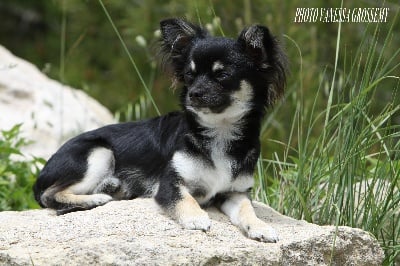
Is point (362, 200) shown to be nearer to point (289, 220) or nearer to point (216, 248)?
point (289, 220)

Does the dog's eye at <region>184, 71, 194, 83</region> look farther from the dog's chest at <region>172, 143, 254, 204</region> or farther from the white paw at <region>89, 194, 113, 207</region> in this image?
the white paw at <region>89, 194, 113, 207</region>

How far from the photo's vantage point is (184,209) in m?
4.63

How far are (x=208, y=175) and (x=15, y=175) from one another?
2229mm

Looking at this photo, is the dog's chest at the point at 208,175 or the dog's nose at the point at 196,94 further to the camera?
the dog's chest at the point at 208,175

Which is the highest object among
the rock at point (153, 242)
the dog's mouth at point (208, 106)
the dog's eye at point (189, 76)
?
the dog's eye at point (189, 76)

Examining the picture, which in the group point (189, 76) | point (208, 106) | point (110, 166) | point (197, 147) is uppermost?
point (189, 76)

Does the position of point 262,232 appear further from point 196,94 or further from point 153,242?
point 196,94

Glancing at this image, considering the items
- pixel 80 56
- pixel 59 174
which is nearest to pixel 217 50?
pixel 59 174

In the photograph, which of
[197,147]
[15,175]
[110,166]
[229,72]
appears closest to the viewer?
[229,72]

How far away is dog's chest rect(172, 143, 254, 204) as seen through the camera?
16.1ft

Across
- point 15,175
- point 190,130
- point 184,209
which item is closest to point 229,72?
point 190,130

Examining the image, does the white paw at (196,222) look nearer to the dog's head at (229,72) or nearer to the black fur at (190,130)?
the black fur at (190,130)

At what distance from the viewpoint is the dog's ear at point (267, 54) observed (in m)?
4.88

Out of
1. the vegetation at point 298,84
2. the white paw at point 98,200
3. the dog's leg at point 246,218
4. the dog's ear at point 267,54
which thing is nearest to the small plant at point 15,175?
the vegetation at point 298,84
